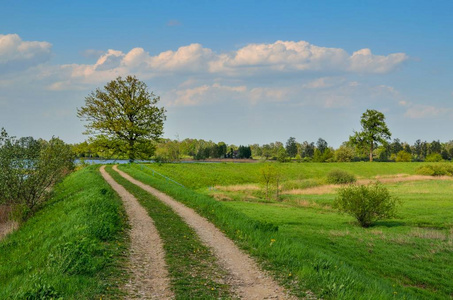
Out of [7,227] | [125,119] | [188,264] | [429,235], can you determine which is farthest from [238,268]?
[125,119]

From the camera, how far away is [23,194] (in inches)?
1006

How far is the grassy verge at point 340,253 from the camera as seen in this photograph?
9.42 meters

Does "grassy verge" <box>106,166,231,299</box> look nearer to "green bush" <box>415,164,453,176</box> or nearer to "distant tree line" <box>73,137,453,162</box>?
"distant tree line" <box>73,137,453,162</box>

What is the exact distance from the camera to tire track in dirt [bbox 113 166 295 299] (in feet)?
28.2

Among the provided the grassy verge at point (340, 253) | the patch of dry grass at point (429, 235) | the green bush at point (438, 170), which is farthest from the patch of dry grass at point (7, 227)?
the green bush at point (438, 170)

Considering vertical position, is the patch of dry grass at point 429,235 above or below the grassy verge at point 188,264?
below

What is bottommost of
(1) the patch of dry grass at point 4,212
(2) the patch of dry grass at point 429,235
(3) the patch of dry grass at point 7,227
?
(2) the patch of dry grass at point 429,235

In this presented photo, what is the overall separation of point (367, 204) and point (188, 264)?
20.9 metres

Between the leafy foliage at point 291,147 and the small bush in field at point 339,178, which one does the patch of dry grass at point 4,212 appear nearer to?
the small bush in field at point 339,178

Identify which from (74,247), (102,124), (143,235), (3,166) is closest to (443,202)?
(143,235)

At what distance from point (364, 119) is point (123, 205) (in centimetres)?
10948

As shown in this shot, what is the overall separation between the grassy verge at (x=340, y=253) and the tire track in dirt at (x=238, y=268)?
44 cm

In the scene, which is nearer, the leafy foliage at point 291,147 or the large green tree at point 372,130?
the large green tree at point 372,130

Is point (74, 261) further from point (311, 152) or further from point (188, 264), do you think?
point (311, 152)
